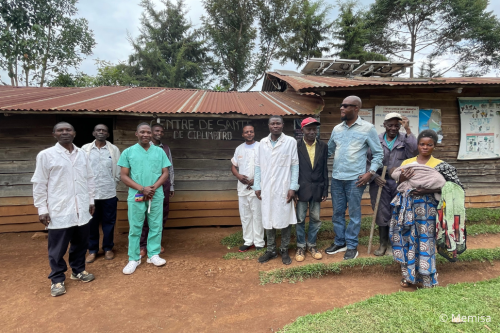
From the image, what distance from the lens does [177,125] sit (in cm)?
477

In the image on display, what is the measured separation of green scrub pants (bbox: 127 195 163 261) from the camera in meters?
3.34

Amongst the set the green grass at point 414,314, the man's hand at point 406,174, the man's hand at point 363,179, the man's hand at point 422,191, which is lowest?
the green grass at point 414,314

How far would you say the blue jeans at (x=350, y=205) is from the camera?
3373 mm

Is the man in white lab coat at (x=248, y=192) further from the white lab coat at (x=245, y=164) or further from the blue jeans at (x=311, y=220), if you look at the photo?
the blue jeans at (x=311, y=220)

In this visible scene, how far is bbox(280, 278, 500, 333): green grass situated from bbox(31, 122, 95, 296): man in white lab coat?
2544 mm

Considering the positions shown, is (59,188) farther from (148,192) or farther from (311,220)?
(311,220)

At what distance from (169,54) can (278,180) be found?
18.3 metres

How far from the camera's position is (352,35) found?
643 inches

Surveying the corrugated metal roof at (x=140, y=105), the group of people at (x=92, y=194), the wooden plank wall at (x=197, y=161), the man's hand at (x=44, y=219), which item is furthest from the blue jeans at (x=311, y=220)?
the man's hand at (x=44, y=219)

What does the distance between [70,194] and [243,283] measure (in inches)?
88.9

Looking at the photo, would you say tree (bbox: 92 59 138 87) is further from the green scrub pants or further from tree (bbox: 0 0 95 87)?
the green scrub pants

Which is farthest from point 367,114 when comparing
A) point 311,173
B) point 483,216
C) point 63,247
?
point 63,247

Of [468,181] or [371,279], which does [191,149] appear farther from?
[468,181]

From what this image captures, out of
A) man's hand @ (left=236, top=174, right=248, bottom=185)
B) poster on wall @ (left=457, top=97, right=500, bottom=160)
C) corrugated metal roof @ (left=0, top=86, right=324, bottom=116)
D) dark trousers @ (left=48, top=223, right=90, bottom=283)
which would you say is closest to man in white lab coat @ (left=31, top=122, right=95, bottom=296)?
dark trousers @ (left=48, top=223, right=90, bottom=283)
